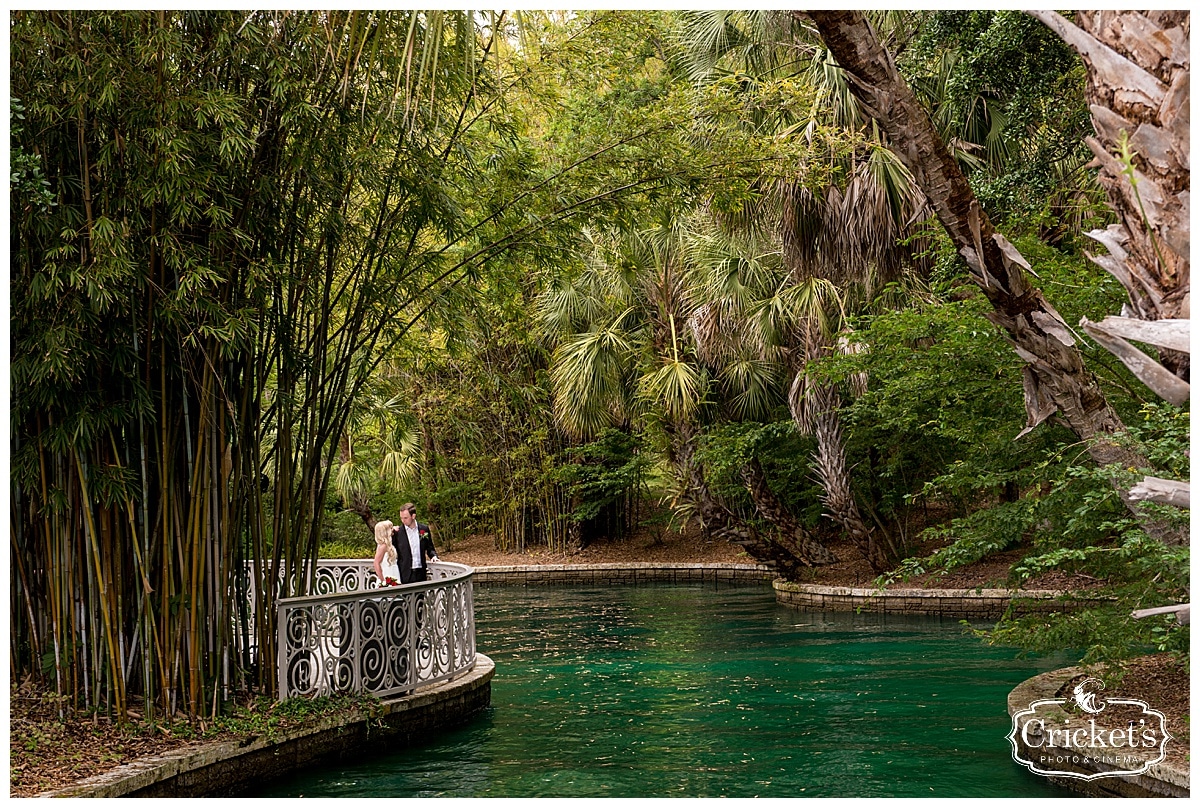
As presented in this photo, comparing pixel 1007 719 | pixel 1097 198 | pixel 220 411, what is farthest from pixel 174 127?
pixel 1097 198

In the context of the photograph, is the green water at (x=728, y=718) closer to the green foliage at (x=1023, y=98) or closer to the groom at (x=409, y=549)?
the groom at (x=409, y=549)

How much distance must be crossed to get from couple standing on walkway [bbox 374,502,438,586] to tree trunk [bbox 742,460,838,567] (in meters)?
Answer: 7.15

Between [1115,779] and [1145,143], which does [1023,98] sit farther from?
[1145,143]

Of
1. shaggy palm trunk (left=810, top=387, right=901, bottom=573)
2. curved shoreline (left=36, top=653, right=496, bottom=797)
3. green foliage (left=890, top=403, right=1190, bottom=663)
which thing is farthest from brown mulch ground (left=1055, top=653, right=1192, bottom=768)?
shaggy palm trunk (left=810, top=387, right=901, bottom=573)

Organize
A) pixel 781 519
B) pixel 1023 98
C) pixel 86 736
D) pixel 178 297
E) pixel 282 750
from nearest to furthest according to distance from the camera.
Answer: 1. pixel 178 297
2. pixel 86 736
3. pixel 282 750
4. pixel 1023 98
5. pixel 781 519

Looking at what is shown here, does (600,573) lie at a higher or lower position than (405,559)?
lower

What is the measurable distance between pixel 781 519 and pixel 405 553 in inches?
311

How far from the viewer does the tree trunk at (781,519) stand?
1587 centimetres

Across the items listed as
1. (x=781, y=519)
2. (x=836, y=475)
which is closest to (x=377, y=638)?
(x=836, y=475)

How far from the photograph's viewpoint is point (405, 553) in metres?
9.24

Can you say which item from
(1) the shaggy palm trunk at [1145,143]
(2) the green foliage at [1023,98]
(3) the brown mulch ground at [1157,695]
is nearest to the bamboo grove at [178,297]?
(1) the shaggy palm trunk at [1145,143]

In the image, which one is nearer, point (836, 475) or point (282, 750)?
point (282, 750)

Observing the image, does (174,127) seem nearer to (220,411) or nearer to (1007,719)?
(220,411)

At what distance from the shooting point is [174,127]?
5.35 metres
